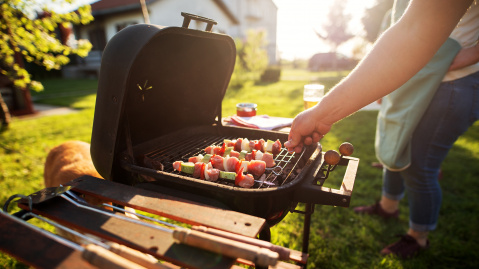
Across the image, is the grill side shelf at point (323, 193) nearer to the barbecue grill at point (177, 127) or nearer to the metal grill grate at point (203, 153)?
the barbecue grill at point (177, 127)

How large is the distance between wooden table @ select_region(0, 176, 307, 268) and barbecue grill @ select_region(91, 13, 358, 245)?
0.58 ft

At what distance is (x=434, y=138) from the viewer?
92.0 inches

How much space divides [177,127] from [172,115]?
0.14m

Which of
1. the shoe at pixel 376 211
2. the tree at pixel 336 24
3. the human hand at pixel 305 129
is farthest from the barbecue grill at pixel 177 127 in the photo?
the tree at pixel 336 24

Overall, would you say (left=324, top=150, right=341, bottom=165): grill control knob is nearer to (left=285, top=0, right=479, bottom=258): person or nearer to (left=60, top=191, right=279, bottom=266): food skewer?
(left=285, top=0, right=479, bottom=258): person

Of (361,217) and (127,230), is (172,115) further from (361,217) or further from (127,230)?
(361,217)

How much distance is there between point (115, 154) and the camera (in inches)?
61.2

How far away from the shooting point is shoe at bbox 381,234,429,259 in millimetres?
2719

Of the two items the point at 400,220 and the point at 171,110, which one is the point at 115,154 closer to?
the point at 171,110

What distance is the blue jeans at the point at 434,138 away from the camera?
87.4 inches

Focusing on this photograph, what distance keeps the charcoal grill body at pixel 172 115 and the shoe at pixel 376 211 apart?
2.13 m

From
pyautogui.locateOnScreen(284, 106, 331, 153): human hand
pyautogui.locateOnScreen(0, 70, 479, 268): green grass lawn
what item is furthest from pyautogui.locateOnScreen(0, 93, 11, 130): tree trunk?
pyautogui.locateOnScreen(284, 106, 331, 153): human hand

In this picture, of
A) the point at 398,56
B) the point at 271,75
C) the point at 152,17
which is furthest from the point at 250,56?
the point at 398,56

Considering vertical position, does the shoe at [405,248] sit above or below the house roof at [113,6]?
below
